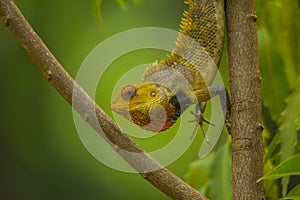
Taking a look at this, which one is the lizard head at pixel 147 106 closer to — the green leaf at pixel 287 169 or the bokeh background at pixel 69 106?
the bokeh background at pixel 69 106

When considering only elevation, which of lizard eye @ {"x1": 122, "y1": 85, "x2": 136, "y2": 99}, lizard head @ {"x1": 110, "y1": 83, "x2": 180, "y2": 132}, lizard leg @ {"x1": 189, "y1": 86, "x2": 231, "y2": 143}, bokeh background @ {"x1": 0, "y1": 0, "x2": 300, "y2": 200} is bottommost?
bokeh background @ {"x1": 0, "y1": 0, "x2": 300, "y2": 200}

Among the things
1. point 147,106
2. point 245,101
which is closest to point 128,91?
point 147,106

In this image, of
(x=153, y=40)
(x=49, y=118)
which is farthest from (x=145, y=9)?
(x=153, y=40)

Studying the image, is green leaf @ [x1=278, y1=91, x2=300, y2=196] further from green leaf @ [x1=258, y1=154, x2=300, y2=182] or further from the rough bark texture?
green leaf @ [x1=258, y1=154, x2=300, y2=182]

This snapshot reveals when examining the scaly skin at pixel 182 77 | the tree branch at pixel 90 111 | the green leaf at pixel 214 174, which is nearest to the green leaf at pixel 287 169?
the tree branch at pixel 90 111

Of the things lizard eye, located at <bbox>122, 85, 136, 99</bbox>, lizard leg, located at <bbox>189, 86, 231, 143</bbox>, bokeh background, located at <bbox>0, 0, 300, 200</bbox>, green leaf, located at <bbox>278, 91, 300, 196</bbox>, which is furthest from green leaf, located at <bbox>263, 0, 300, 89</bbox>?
lizard eye, located at <bbox>122, 85, 136, 99</bbox>

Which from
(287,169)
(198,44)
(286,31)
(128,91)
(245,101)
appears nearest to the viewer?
(287,169)

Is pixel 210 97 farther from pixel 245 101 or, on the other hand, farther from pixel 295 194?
pixel 295 194
